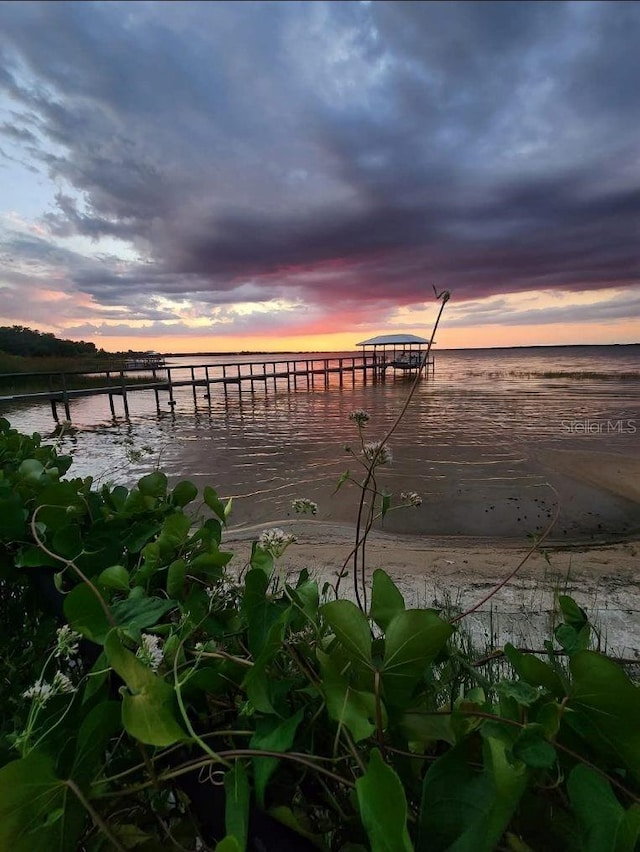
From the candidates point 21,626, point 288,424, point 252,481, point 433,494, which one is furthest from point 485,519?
point 288,424

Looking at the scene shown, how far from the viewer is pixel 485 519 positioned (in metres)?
6.54

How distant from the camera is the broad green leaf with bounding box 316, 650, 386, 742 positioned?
47cm

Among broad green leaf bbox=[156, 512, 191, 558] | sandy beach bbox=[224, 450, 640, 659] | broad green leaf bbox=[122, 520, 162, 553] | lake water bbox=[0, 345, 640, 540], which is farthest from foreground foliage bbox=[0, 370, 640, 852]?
sandy beach bbox=[224, 450, 640, 659]

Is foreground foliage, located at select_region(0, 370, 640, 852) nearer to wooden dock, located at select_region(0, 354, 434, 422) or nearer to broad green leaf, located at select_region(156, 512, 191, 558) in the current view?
broad green leaf, located at select_region(156, 512, 191, 558)

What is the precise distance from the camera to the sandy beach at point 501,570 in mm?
3016

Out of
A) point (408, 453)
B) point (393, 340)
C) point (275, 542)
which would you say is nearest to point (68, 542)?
point (275, 542)

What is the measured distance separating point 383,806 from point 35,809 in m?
0.37

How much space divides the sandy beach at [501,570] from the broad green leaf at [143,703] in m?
1.83

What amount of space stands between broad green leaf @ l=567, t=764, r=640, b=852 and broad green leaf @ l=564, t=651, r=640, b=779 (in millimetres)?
48

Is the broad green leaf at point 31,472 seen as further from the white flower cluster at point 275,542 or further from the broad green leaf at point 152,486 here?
the white flower cluster at point 275,542

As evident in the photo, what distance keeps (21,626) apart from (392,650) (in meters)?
1.32

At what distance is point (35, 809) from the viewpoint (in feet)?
1.47

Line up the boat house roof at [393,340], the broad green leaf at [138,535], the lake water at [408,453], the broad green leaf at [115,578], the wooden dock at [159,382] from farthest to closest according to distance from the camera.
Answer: the boat house roof at [393,340] → the wooden dock at [159,382] → the lake water at [408,453] → the broad green leaf at [138,535] → the broad green leaf at [115,578]

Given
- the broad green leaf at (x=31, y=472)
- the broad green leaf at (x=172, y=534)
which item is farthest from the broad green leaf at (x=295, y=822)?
the broad green leaf at (x=31, y=472)
